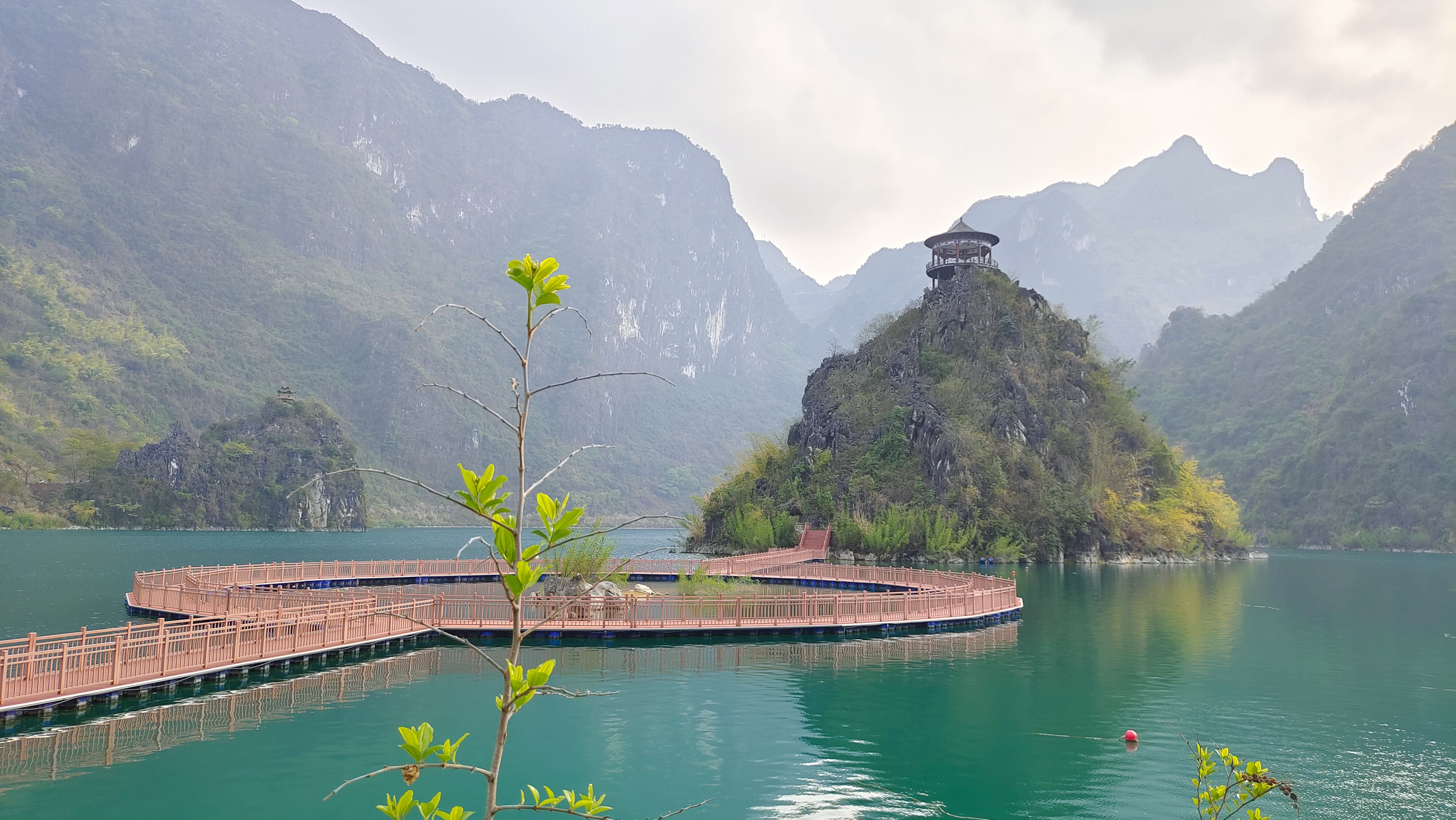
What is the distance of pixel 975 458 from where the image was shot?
87.6 m

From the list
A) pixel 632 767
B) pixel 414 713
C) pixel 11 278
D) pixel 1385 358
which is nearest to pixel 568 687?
pixel 414 713

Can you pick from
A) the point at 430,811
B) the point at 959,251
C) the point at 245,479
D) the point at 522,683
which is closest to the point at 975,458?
the point at 959,251

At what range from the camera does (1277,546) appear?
436 feet

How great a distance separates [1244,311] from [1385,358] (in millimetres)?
57186

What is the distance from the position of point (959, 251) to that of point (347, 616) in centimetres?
9302

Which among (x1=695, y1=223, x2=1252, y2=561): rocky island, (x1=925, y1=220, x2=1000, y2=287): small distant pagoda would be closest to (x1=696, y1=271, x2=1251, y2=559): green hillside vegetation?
(x1=695, y1=223, x2=1252, y2=561): rocky island

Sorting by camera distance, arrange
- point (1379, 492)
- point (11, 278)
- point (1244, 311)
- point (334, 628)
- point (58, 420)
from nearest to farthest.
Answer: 1. point (334, 628)
2. point (1379, 492)
3. point (58, 420)
4. point (11, 278)
5. point (1244, 311)

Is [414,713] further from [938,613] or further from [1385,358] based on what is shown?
[1385,358]

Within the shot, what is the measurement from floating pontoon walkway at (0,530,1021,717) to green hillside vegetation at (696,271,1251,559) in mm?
27962

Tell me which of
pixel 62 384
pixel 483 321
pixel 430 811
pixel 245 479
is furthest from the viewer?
pixel 62 384

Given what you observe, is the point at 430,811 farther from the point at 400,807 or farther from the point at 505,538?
the point at 505,538

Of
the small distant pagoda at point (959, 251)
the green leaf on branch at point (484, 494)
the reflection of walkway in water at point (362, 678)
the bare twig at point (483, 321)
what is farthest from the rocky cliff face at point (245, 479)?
the green leaf on branch at point (484, 494)

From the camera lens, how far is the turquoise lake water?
1702 cm

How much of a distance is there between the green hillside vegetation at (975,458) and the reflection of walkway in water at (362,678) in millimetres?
44134
